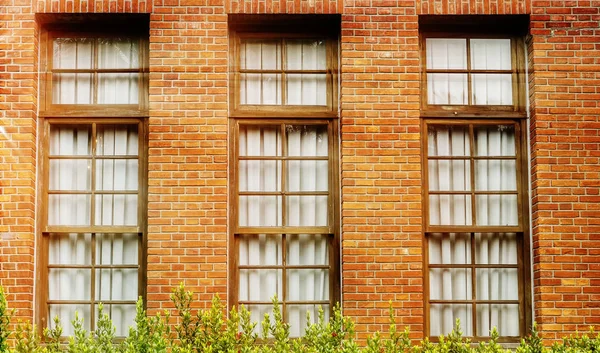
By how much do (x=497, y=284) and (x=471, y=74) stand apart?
234cm

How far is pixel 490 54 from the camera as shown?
1027 cm

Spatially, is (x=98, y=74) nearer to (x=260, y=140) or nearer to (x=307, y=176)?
(x=260, y=140)

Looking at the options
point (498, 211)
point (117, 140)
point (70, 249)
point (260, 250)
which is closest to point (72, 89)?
point (117, 140)

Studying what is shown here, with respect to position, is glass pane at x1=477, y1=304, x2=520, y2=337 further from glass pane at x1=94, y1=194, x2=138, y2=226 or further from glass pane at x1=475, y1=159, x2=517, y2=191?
glass pane at x1=94, y1=194, x2=138, y2=226

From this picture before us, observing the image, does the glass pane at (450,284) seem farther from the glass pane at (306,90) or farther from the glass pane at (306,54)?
the glass pane at (306,54)

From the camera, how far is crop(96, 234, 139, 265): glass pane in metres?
9.94

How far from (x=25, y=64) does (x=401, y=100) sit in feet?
13.3

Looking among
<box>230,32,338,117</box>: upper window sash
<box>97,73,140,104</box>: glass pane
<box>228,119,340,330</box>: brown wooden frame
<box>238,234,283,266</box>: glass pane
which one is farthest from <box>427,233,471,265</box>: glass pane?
<box>97,73,140,104</box>: glass pane

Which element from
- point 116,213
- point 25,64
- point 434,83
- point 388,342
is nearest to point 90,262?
point 116,213

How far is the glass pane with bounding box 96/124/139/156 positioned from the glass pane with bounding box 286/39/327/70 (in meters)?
1.88

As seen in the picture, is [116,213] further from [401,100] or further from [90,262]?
[401,100]

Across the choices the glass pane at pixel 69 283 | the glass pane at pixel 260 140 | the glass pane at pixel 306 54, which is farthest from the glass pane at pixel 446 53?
the glass pane at pixel 69 283

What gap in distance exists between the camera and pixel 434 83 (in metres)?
10.2

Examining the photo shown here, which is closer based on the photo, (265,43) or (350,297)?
(350,297)
